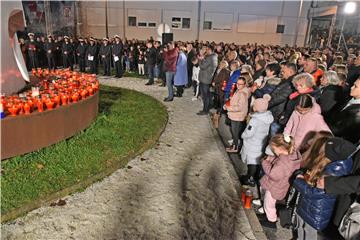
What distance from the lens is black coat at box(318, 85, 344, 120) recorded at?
5.28 meters

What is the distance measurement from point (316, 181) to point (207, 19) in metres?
28.6

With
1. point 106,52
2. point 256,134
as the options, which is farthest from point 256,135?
point 106,52

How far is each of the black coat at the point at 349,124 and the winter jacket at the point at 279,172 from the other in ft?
2.89

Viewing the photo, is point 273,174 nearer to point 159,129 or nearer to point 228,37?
point 159,129

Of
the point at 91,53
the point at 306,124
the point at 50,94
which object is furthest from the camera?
the point at 91,53

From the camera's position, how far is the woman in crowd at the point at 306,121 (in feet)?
14.4

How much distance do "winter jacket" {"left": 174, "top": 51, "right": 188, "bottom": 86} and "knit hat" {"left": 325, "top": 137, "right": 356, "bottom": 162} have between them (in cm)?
816

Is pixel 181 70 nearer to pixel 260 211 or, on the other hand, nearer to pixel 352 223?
pixel 260 211

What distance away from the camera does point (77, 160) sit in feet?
18.9

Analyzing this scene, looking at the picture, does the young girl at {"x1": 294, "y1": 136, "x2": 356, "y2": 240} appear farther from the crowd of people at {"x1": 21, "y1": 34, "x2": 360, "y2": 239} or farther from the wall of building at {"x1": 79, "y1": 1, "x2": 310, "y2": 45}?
the wall of building at {"x1": 79, "y1": 1, "x2": 310, "y2": 45}

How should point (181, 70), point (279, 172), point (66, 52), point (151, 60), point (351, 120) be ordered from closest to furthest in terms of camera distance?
point (279, 172) < point (351, 120) < point (181, 70) < point (151, 60) < point (66, 52)

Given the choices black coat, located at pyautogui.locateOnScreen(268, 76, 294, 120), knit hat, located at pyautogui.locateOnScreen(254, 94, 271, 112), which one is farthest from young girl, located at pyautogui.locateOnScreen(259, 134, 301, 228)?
black coat, located at pyautogui.locateOnScreen(268, 76, 294, 120)

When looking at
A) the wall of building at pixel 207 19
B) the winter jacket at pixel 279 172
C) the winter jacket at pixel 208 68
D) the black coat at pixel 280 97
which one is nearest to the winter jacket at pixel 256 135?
the black coat at pixel 280 97

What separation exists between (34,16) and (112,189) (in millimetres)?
24031
